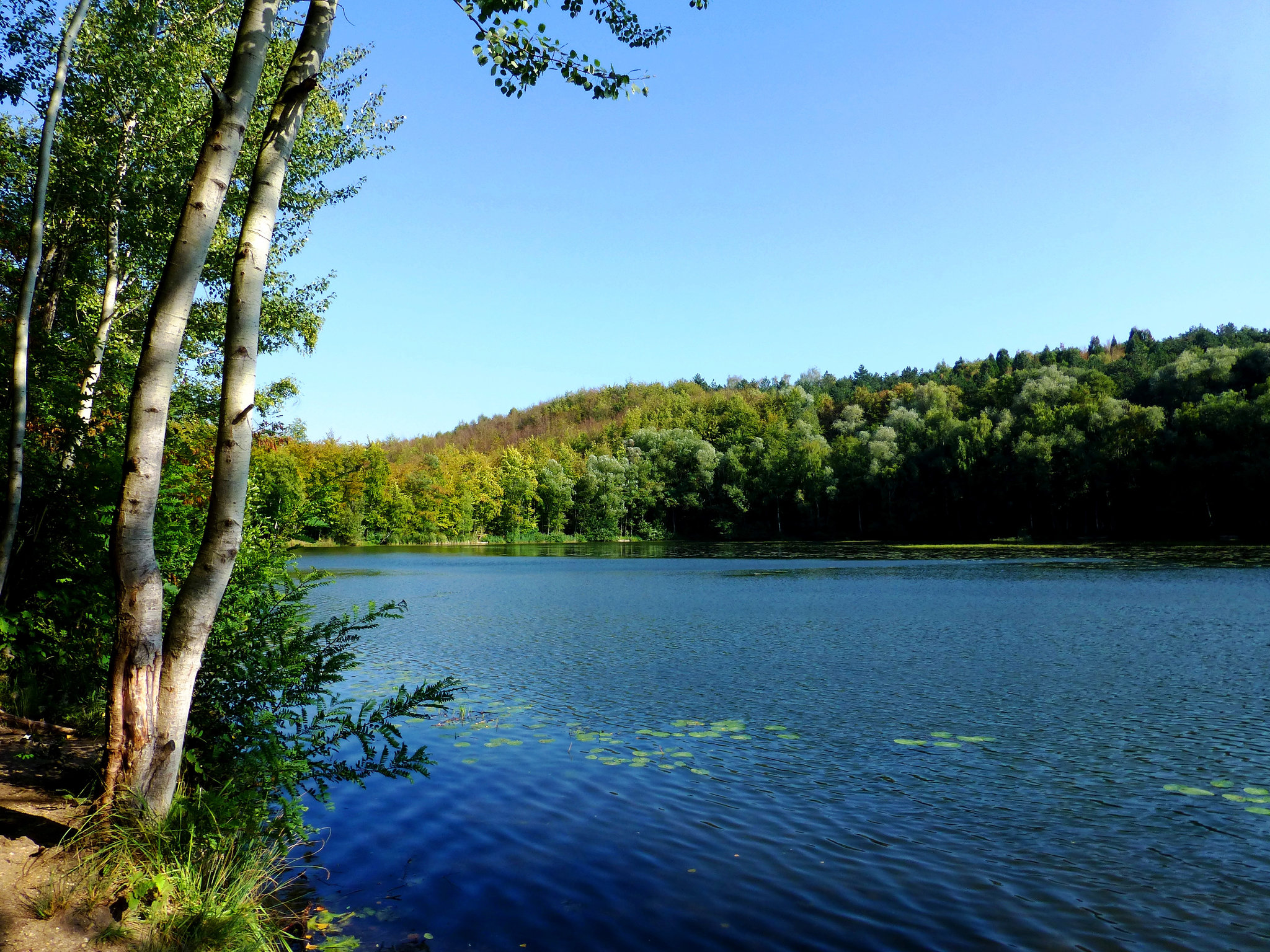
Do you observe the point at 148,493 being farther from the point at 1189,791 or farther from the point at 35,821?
the point at 1189,791

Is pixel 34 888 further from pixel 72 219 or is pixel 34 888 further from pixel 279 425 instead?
pixel 279 425

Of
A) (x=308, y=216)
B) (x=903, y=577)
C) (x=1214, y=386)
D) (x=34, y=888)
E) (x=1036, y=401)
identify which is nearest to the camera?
(x=34, y=888)

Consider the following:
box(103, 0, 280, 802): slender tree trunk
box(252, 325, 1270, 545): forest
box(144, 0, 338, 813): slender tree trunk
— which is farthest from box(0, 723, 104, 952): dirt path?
box(252, 325, 1270, 545): forest

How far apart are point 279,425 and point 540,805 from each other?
48.4 feet

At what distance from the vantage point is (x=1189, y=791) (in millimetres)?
8398

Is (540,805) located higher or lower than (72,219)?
lower

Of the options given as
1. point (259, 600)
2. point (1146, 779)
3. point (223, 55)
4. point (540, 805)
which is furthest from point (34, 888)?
point (223, 55)

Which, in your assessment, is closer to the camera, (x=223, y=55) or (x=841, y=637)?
(x=223, y=55)

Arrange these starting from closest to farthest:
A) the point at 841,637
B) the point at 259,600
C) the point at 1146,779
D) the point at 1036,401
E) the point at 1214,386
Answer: the point at 259,600 → the point at 1146,779 → the point at 841,637 → the point at 1214,386 → the point at 1036,401

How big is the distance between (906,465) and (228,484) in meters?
89.4

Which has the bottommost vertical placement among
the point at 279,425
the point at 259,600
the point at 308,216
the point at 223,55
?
the point at 259,600

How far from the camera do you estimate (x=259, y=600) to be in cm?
686

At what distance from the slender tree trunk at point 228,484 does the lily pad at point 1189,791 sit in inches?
360

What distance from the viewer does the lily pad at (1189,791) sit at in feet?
27.1
